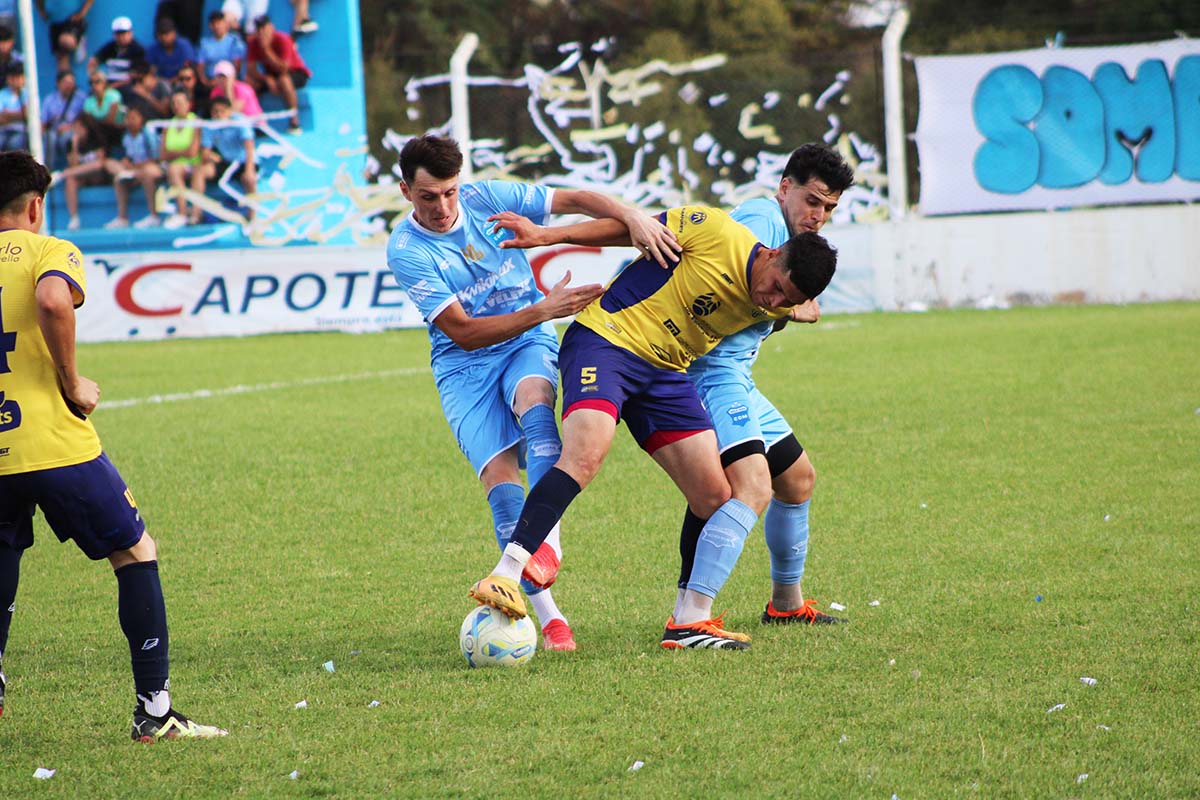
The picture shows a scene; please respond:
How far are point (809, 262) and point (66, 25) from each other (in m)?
19.5

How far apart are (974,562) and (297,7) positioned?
18.0 metres

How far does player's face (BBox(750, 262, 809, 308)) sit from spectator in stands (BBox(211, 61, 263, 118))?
16.8 metres

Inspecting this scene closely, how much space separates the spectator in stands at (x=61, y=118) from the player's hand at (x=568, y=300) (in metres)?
17.6

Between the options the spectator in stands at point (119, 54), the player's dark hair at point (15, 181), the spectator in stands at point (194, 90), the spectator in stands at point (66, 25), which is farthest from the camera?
the spectator in stands at point (66, 25)

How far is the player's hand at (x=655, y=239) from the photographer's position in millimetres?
5383

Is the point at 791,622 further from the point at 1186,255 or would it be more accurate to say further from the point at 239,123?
the point at 239,123

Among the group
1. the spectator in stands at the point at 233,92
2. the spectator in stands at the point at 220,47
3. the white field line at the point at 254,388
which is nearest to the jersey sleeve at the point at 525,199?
the white field line at the point at 254,388

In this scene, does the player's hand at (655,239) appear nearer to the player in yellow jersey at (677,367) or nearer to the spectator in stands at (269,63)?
the player in yellow jersey at (677,367)

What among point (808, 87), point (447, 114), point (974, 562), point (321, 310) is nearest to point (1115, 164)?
point (808, 87)

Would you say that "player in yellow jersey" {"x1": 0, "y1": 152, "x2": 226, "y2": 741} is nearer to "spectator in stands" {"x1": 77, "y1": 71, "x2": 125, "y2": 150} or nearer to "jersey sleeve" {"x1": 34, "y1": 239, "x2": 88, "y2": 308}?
"jersey sleeve" {"x1": 34, "y1": 239, "x2": 88, "y2": 308}

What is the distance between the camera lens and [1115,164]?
1897 cm

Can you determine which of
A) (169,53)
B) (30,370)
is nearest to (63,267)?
(30,370)

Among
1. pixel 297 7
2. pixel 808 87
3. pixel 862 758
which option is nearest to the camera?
pixel 862 758

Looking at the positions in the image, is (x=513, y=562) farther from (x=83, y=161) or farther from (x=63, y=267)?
(x=83, y=161)
